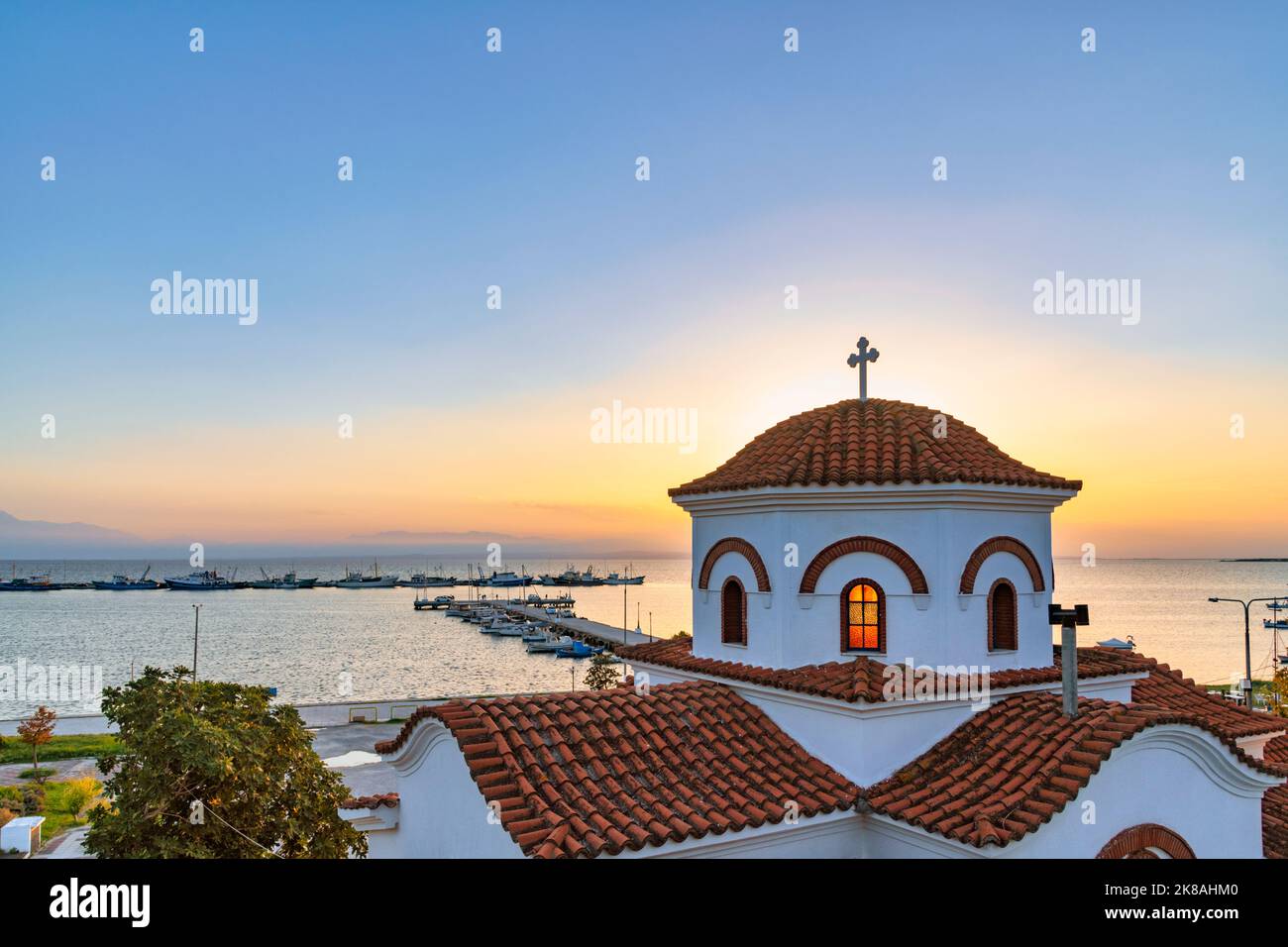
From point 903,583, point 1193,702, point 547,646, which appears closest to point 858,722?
point 903,583

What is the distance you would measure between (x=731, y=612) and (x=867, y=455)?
3.29 m

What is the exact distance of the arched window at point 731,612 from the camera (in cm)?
1195

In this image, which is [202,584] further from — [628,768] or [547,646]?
[628,768]

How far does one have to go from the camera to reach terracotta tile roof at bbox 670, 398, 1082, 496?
10.7m

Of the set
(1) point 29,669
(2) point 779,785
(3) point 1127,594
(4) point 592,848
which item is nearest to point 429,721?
(4) point 592,848

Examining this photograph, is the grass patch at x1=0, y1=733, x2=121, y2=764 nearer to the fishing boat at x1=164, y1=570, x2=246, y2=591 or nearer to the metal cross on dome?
the metal cross on dome

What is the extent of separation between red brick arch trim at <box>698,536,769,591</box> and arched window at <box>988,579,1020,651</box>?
11.0 feet

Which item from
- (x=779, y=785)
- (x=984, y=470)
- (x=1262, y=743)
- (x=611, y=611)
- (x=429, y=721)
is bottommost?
(x=611, y=611)

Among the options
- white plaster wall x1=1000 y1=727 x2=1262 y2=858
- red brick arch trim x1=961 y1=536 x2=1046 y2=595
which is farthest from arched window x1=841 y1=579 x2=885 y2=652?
white plaster wall x1=1000 y1=727 x2=1262 y2=858

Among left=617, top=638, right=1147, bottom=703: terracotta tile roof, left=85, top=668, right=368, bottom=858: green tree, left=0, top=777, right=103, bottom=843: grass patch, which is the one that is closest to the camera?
left=617, top=638, right=1147, bottom=703: terracotta tile roof

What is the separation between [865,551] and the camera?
10852 mm

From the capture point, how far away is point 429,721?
9.45 m
